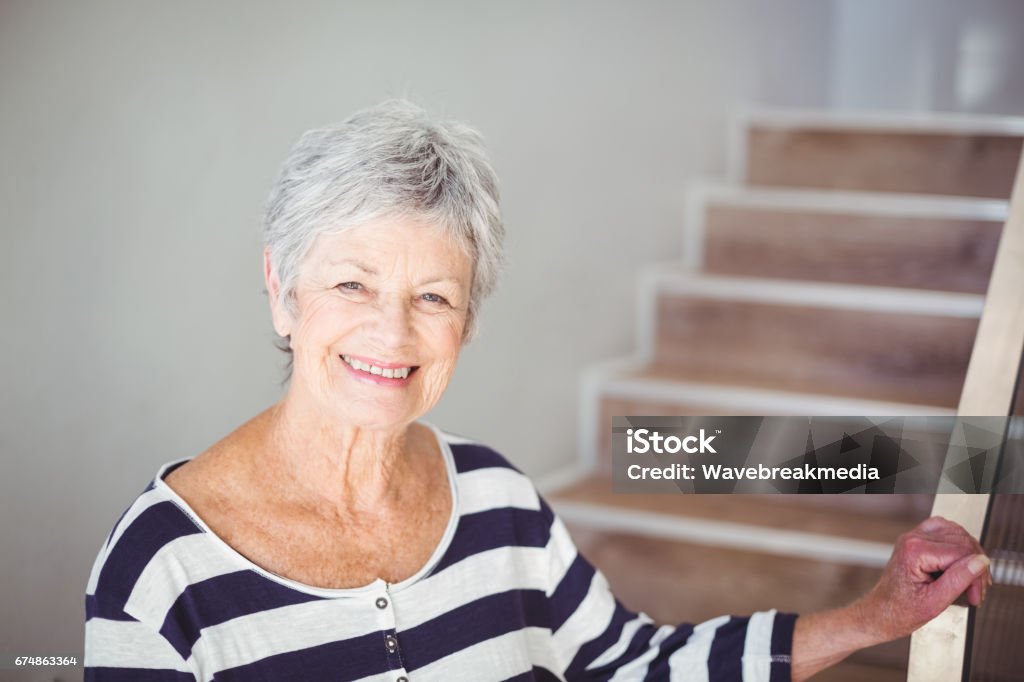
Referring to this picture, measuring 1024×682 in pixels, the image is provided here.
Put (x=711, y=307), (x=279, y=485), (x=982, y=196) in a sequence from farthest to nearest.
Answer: (x=982, y=196) → (x=711, y=307) → (x=279, y=485)

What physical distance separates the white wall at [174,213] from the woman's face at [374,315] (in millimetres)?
404

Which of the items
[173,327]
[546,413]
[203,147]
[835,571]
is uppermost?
[203,147]

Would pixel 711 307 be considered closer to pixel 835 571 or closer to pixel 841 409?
pixel 841 409

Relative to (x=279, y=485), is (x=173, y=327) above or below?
above

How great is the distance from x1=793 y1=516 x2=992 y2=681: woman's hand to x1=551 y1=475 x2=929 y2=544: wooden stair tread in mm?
1057

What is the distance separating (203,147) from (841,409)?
1632mm

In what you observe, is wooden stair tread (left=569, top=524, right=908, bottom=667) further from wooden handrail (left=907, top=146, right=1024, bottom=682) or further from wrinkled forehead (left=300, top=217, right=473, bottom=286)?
wrinkled forehead (left=300, top=217, right=473, bottom=286)

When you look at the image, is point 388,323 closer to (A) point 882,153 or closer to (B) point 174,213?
(B) point 174,213

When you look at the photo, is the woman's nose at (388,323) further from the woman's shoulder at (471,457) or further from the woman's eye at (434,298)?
the woman's shoulder at (471,457)

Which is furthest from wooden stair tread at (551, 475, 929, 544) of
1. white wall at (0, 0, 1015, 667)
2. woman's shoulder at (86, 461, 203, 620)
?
woman's shoulder at (86, 461, 203, 620)

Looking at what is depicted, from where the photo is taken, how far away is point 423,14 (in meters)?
2.18

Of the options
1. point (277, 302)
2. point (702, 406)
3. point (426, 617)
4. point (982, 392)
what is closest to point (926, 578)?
point (982, 392)

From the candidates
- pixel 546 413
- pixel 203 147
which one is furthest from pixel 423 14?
pixel 546 413

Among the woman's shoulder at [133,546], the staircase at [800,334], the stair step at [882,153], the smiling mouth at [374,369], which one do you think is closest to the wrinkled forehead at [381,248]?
the smiling mouth at [374,369]
